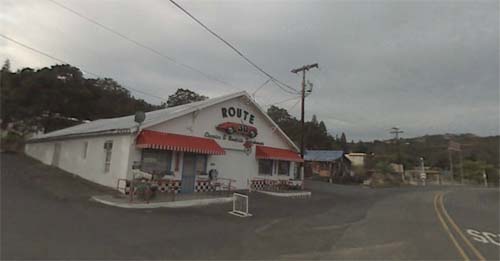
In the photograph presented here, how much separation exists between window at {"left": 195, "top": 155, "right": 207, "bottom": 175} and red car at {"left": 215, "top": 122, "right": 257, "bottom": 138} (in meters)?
2.13

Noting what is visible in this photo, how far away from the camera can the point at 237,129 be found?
23281 millimetres

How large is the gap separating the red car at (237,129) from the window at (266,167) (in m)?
2.14

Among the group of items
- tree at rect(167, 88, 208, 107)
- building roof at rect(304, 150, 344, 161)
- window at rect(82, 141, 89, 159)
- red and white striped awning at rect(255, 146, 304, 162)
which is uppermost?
tree at rect(167, 88, 208, 107)

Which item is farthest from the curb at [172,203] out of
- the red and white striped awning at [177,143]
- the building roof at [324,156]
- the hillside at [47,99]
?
the building roof at [324,156]

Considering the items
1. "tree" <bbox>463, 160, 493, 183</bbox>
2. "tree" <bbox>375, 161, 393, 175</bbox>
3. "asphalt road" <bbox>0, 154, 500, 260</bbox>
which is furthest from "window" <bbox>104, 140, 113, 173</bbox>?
"tree" <bbox>463, 160, 493, 183</bbox>

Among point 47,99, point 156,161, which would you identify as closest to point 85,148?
point 156,161

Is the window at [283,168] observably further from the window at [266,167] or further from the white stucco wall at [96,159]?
the white stucco wall at [96,159]

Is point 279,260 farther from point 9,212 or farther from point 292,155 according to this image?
point 292,155

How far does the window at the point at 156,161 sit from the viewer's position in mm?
18203

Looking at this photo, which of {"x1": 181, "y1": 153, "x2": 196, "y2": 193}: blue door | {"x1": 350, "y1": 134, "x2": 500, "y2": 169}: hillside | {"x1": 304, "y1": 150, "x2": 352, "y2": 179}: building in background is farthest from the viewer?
{"x1": 350, "y1": 134, "x2": 500, "y2": 169}: hillside

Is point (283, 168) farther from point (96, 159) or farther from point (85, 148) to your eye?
point (85, 148)

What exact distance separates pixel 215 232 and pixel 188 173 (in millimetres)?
9919

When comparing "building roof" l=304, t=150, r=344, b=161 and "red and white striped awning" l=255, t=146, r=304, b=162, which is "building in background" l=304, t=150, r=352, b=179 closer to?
"building roof" l=304, t=150, r=344, b=161

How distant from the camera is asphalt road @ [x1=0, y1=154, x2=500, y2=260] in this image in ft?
26.1
